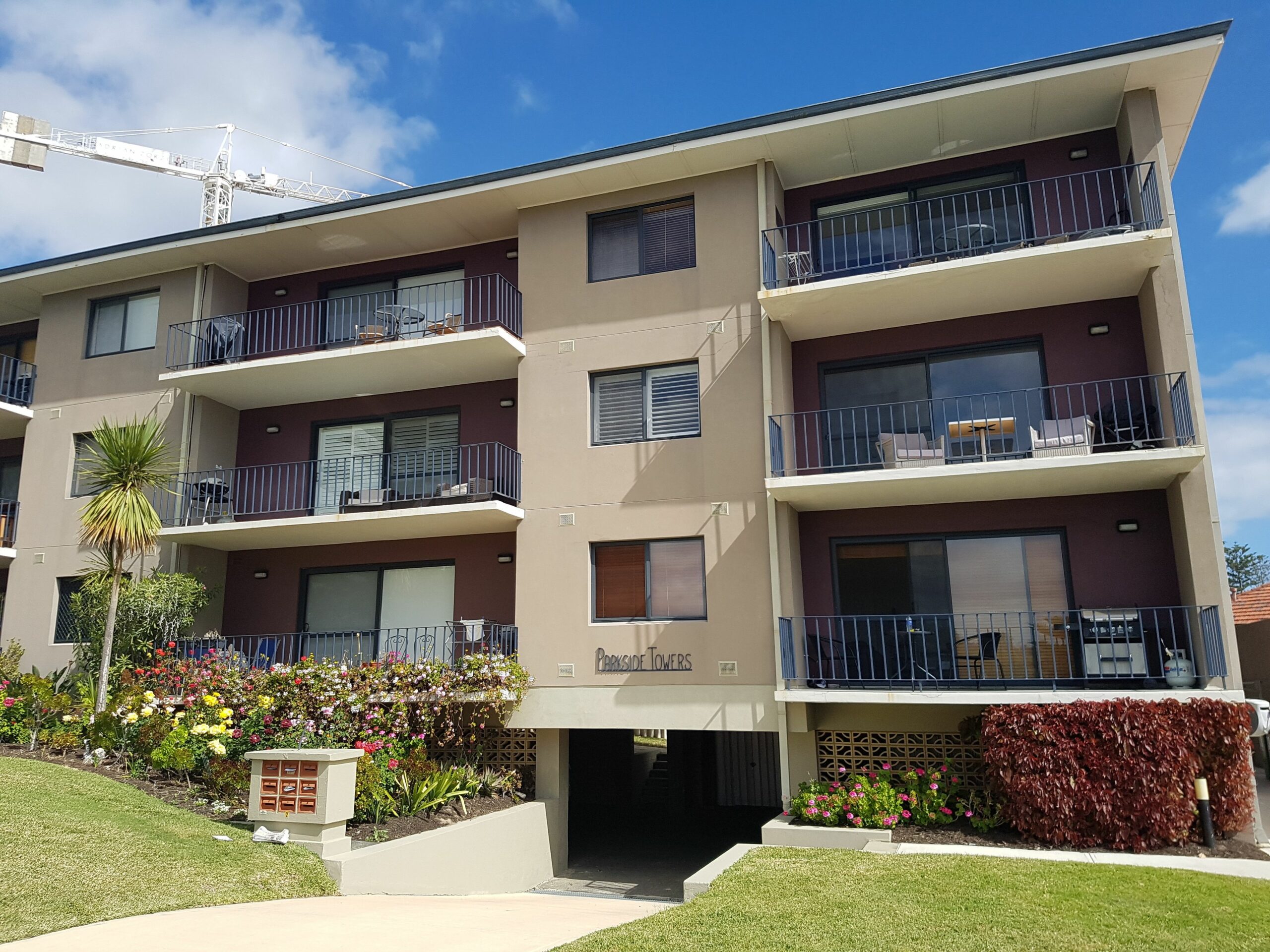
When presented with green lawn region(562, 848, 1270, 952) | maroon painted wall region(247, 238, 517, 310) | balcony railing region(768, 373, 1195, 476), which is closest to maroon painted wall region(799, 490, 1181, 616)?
balcony railing region(768, 373, 1195, 476)

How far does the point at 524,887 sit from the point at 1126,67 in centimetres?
1383

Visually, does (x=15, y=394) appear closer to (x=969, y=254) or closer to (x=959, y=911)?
(x=969, y=254)

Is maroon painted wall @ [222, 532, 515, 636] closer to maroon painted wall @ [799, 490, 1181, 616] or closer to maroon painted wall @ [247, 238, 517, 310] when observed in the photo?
maroon painted wall @ [247, 238, 517, 310]

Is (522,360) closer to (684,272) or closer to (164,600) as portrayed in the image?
(684,272)

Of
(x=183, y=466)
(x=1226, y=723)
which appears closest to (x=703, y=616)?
(x=1226, y=723)

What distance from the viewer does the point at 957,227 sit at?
14.7m

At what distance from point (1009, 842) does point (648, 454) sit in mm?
7195

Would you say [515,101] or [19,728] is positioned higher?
[515,101]

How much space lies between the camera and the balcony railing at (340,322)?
1717 cm

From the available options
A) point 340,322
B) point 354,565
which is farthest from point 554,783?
point 340,322

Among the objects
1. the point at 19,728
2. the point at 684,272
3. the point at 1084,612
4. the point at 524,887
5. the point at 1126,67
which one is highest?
the point at 1126,67

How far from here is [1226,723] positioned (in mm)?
11000

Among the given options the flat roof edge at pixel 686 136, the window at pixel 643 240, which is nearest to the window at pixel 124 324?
the flat roof edge at pixel 686 136

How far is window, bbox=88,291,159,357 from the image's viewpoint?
1905 centimetres
